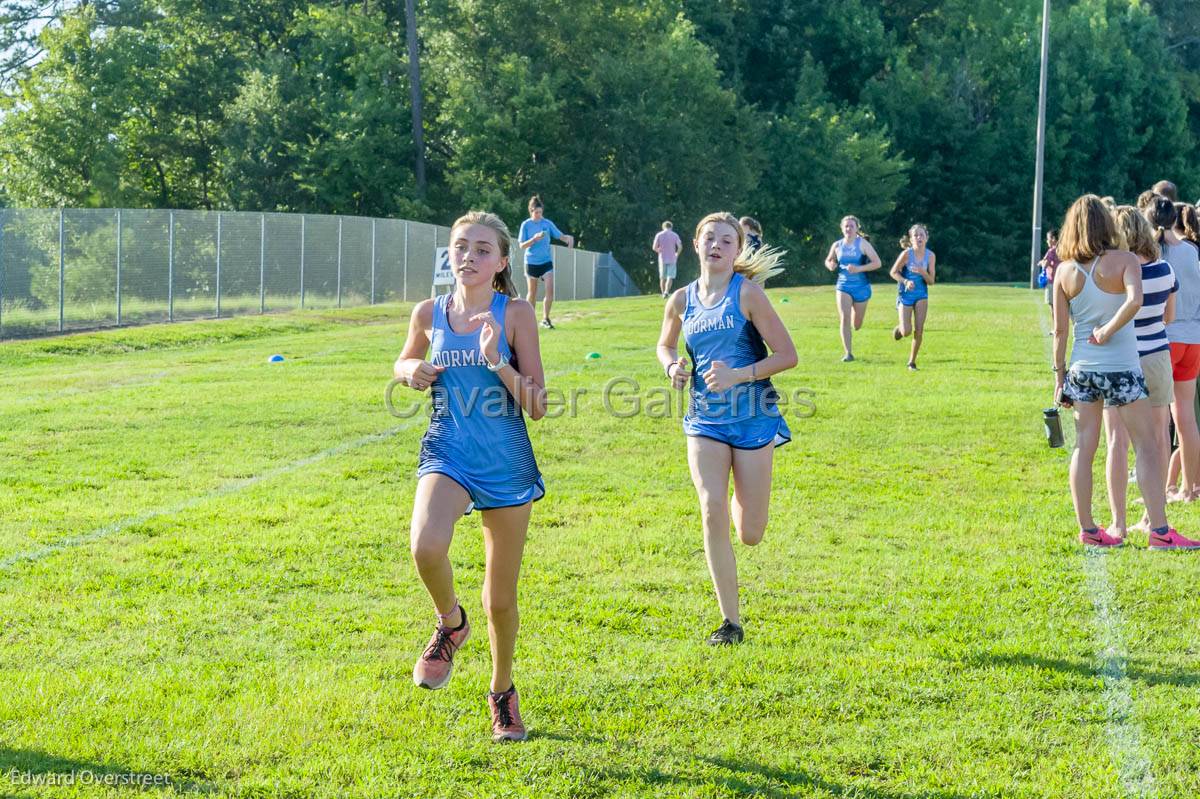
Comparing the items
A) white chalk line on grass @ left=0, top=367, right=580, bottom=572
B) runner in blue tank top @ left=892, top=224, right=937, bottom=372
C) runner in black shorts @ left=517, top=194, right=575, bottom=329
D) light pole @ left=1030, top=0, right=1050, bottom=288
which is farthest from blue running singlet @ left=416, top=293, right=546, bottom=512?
light pole @ left=1030, top=0, right=1050, bottom=288

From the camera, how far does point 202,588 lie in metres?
7.16

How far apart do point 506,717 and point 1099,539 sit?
14.7 feet

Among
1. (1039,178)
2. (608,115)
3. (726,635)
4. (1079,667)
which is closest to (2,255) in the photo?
(726,635)

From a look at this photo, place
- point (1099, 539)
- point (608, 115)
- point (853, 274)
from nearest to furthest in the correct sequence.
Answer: point (1099, 539)
point (853, 274)
point (608, 115)

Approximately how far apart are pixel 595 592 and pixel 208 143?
48.9 m

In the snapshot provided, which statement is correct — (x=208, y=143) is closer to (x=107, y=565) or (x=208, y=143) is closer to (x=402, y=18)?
(x=402, y=18)

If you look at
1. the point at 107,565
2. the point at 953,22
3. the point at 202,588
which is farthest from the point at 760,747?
the point at 953,22

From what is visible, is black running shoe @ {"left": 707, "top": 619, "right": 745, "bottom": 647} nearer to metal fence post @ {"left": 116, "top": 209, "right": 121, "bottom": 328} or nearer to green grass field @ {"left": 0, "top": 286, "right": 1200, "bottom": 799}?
green grass field @ {"left": 0, "top": 286, "right": 1200, "bottom": 799}

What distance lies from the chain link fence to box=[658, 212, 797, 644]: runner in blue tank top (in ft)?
58.9

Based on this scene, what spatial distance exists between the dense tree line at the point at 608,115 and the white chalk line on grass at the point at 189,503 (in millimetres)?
36379

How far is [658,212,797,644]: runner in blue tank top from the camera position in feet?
20.8

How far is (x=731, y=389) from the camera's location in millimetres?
6395

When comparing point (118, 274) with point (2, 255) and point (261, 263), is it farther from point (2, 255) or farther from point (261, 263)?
point (261, 263)

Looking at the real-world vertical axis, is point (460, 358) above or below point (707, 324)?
below
